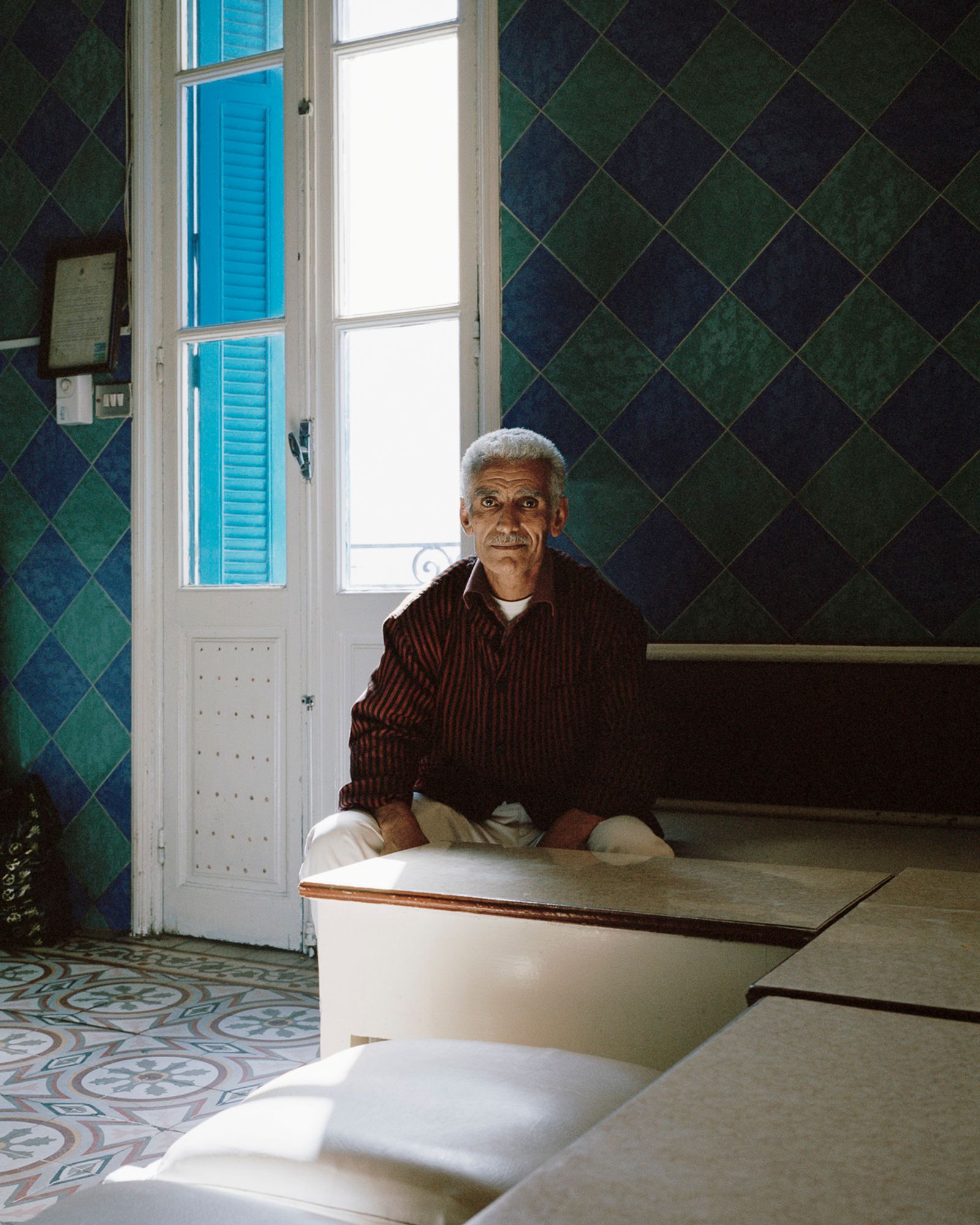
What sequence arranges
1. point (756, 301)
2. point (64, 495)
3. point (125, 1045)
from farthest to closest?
1. point (64, 495)
2. point (756, 301)
3. point (125, 1045)

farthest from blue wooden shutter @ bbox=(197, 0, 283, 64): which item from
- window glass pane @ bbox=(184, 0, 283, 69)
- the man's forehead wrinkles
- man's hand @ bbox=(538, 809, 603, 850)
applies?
man's hand @ bbox=(538, 809, 603, 850)

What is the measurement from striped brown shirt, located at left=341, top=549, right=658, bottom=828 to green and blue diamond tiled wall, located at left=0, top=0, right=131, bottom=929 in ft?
5.24

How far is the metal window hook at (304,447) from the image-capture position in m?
3.44

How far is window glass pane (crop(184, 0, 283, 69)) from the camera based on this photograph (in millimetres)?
3543

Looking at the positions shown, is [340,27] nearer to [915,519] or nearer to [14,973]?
[915,519]

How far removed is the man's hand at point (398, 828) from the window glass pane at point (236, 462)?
4.79 feet

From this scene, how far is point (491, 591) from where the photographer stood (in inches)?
94.7

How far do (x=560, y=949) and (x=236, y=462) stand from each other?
8.23 ft

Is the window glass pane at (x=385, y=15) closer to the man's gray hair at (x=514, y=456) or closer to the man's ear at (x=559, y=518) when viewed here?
the man's gray hair at (x=514, y=456)

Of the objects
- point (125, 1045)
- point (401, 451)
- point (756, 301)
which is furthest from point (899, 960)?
point (401, 451)

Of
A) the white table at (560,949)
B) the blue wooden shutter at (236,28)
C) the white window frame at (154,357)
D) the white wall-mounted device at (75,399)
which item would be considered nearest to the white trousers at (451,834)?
the white table at (560,949)

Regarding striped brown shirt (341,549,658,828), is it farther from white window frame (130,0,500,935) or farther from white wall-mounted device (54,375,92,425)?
white wall-mounted device (54,375,92,425)

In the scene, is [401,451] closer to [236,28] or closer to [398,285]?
[398,285]

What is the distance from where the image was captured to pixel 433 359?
335cm
